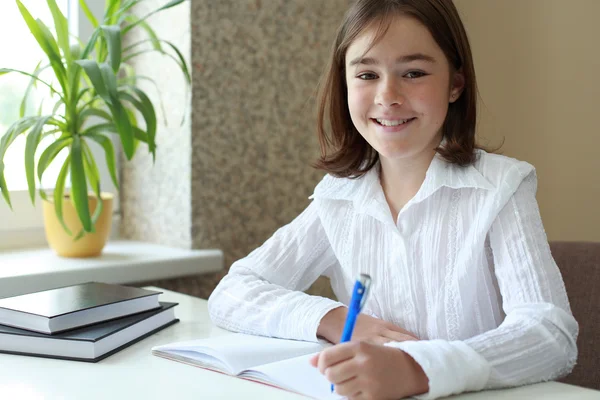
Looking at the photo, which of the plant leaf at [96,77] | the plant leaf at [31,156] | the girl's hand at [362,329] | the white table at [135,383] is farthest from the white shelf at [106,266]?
the girl's hand at [362,329]

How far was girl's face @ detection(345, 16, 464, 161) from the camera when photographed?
1.14 m

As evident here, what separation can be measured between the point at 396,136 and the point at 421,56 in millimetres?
124

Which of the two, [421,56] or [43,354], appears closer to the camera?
[43,354]

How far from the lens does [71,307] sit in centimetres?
107

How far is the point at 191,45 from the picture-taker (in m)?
1.76

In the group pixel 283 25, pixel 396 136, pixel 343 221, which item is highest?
pixel 283 25

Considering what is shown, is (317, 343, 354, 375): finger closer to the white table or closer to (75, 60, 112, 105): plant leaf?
the white table

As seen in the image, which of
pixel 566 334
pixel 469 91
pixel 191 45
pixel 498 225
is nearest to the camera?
pixel 566 334

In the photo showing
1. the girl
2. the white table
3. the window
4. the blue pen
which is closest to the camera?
the blue pen

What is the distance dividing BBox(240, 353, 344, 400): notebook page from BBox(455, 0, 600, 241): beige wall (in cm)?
127

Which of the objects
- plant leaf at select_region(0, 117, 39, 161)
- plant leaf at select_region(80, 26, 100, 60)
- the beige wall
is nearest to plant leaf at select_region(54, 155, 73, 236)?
plant leaf at select_region(0, 117, 39, 161)

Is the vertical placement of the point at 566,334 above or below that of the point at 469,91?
below

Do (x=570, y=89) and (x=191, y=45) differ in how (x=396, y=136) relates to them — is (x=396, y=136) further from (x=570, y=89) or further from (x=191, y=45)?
(x=570, y=89)

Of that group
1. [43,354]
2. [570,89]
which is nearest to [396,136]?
[43,354]
